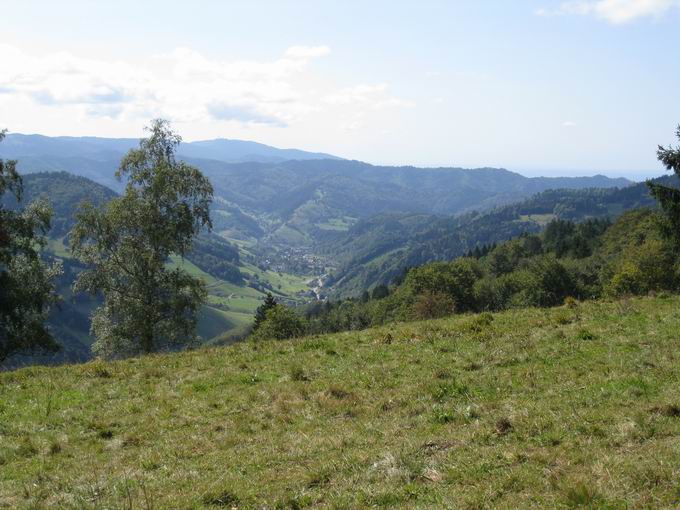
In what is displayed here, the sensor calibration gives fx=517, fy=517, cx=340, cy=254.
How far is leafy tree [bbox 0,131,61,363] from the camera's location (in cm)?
3177

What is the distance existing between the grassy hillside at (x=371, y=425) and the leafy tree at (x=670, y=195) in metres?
12.9

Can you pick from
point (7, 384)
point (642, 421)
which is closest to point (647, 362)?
point (642, 421)

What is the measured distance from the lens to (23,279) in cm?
3506

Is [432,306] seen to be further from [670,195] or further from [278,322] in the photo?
[670,195]

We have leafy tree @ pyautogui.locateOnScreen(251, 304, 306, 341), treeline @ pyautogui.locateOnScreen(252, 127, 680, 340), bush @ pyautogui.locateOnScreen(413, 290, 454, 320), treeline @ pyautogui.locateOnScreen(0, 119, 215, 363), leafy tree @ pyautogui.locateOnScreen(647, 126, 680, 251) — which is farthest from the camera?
bush @ pyautogui.locateOnScreen(413, 290, 454, 320)

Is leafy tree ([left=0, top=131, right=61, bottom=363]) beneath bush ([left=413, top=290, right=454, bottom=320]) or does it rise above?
above

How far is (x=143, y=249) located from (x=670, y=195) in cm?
3215

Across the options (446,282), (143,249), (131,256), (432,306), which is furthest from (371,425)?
(446,282)

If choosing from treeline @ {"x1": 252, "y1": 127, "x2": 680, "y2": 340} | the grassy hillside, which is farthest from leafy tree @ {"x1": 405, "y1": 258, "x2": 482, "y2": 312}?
the grassy hillside

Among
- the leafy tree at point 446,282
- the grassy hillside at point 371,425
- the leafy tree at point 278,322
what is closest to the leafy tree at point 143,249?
the grassy hillside at point 371,425

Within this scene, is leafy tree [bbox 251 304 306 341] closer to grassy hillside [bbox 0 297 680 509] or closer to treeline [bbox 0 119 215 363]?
treeline [bbox 0 119 215 363]

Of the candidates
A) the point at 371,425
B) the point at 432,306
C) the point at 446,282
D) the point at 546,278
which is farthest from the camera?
the point at 546,278

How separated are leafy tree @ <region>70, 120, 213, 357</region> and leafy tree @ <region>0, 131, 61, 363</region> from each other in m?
2.84

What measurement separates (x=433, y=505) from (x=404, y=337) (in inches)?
511
